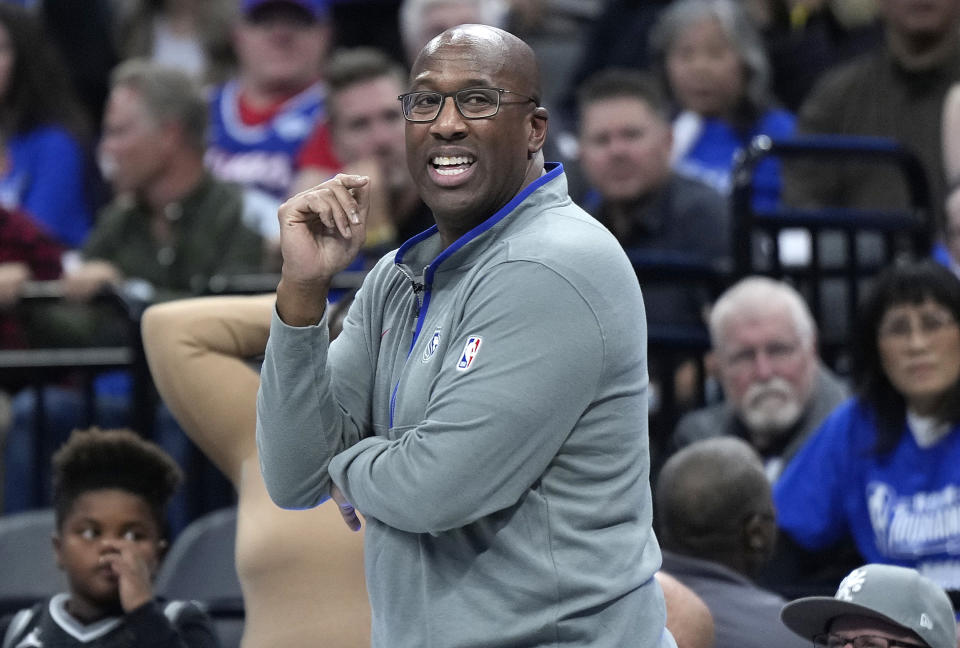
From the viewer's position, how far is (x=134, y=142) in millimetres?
6777

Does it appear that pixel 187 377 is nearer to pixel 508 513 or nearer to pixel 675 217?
pixel 508 513

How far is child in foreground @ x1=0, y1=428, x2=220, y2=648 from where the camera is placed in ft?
12.4

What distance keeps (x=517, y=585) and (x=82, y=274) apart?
394 cm

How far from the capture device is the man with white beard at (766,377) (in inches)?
213

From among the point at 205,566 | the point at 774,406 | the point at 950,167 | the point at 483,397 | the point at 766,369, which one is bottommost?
the point at 205,566

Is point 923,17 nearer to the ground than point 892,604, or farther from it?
farther from it

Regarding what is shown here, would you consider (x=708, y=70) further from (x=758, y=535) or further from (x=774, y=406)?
(x=758, y=535)

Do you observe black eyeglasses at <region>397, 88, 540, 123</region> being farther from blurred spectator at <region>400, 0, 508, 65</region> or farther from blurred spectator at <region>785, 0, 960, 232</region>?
blurred spectator at <region>400, 0, 508, 65</region>

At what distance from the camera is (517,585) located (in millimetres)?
2328

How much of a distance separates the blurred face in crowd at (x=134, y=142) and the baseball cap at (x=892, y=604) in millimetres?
4044

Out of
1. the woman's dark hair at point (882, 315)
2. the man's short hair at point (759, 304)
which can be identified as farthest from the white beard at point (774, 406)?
the woman's dark hair at point (882, 315)

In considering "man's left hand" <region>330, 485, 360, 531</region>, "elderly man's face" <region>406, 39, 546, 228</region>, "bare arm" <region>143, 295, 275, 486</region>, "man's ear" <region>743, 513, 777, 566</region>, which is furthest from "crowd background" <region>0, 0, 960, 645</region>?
"elderly man's face" <region>406, 39, 546, 228</region>

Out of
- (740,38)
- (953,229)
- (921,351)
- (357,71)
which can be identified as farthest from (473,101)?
(740,38)

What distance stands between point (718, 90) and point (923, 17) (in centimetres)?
96
